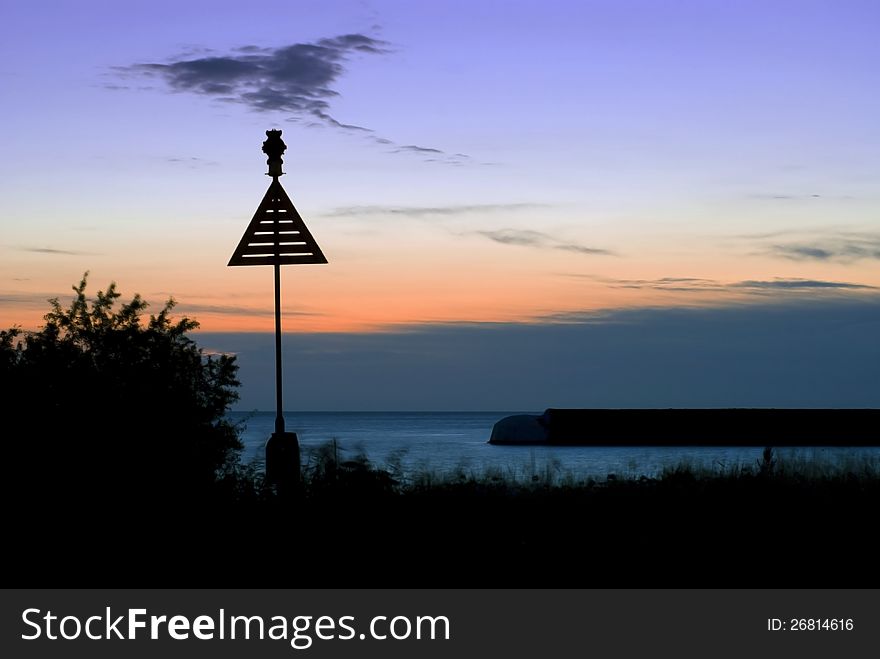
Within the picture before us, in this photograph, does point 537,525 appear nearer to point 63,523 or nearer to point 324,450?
point 324,450

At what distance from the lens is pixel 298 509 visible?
555 inches

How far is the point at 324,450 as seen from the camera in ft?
54.6

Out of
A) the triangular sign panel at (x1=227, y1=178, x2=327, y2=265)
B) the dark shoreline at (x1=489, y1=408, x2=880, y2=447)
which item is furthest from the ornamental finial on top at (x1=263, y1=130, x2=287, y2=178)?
the dark shoreline at (x1=489, y1=408, x2=880, y2=447)

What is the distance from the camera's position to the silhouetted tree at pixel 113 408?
556 inches

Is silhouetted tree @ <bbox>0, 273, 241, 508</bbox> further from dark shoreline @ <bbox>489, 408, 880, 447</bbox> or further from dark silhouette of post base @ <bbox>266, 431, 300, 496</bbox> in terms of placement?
dark shoreline @ <bbox>489, 408, 880, 447</bbox>

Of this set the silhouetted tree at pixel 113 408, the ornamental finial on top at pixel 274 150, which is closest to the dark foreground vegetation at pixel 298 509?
the silhouetted tree at pixel 113 408

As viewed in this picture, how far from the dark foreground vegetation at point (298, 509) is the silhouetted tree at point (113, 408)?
0.09 feet

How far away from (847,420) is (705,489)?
105 m

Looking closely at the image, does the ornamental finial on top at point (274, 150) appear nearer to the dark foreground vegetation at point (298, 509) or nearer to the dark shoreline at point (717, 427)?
the dark foreground vegetation at point (298, 509)

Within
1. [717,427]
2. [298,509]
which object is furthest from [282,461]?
[717,427]

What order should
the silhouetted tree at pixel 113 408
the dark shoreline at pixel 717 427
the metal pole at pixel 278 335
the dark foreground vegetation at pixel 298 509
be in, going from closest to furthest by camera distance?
the dark foreground vegetation at pixel 298 509, the silhouetted tree at pixel 113 408, the metal pole at pixel 278 335, the dark shoreline at pixel 717 427

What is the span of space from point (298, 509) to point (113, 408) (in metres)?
3.19

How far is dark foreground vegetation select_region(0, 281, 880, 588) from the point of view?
1166cm
